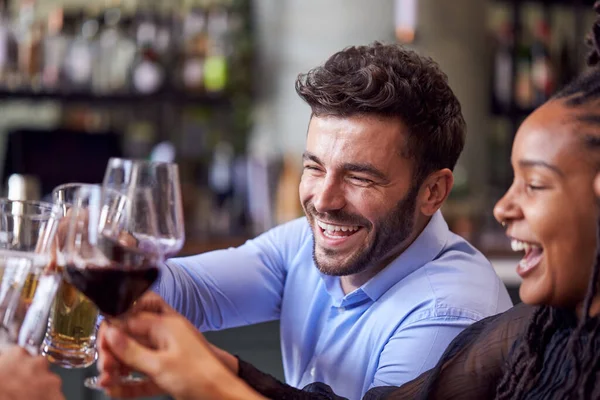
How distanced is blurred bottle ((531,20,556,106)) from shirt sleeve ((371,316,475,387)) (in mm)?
3211

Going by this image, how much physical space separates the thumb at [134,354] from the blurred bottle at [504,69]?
12.1ft

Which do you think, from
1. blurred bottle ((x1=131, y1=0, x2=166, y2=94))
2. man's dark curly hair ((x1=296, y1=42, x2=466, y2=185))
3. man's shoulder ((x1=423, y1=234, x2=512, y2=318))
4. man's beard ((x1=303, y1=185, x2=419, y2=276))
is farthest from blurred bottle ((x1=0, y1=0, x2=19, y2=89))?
man's shoulder ((x1=423, y1=234, x2=512, y2=318))

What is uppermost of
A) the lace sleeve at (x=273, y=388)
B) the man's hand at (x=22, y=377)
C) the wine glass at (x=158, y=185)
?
the wine glass at (x=158, y=185)

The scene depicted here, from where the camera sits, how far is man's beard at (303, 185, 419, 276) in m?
1.62

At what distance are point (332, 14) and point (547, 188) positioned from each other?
313 cm

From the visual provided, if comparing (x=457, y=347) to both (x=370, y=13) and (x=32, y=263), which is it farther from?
(x=370, y=13)

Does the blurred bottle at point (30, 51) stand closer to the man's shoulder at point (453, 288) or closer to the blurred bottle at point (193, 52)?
the blurred bottle at point (193, 52)

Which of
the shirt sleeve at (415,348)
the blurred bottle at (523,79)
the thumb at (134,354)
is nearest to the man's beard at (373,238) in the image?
the shirt sleeve at (415,348)

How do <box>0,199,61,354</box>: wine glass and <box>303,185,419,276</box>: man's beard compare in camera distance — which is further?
<box>303,185,419,276</box>: man's beard

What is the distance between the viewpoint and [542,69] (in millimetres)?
4465

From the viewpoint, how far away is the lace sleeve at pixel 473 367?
51.8 inches

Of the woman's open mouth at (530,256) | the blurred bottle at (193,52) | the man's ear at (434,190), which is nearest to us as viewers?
the woman's open mouth at (530,256)

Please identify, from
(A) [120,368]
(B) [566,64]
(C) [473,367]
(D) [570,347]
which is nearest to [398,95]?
(C) [473,367]

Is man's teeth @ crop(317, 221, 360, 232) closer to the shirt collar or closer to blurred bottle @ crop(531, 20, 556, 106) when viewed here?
the shirt collar
